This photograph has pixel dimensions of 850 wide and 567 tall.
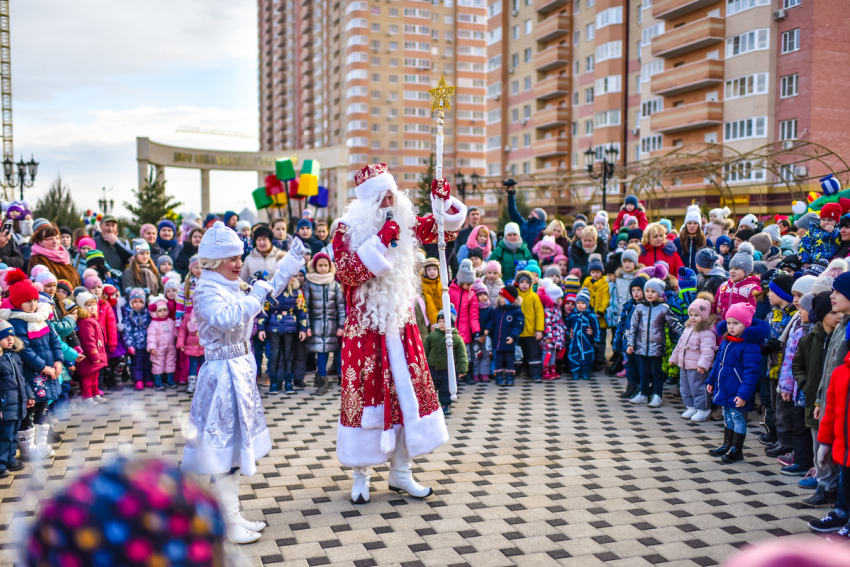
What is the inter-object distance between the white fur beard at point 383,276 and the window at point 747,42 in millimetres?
32043

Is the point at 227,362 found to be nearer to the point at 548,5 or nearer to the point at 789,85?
the point at 789,85

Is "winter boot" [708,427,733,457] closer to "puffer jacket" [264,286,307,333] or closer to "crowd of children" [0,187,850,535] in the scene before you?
"crowd of children" [0,187,850,535]

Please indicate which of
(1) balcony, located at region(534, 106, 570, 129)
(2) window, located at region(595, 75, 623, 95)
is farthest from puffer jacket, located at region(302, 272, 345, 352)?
(1) balcony, located at region(534, 106, 570, 129)

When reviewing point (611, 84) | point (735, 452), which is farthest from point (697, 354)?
point (611, 84)

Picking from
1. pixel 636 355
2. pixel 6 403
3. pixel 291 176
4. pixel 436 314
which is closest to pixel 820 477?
pixel 636 355

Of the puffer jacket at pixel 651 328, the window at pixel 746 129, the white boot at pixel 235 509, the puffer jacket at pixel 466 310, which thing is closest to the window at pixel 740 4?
the window at pixel 746 129

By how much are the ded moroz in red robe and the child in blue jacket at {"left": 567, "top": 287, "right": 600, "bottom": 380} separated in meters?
5.26

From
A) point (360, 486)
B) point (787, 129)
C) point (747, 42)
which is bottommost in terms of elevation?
point (360, 486)

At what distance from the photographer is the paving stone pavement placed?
4.01 meters

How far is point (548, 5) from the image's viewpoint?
153 feet

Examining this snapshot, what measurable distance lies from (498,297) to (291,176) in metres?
7.83

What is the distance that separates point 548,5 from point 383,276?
47.1m

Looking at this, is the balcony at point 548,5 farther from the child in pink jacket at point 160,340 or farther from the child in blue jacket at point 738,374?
the child in blue jacket at point 738,374

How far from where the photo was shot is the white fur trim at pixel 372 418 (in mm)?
4668
